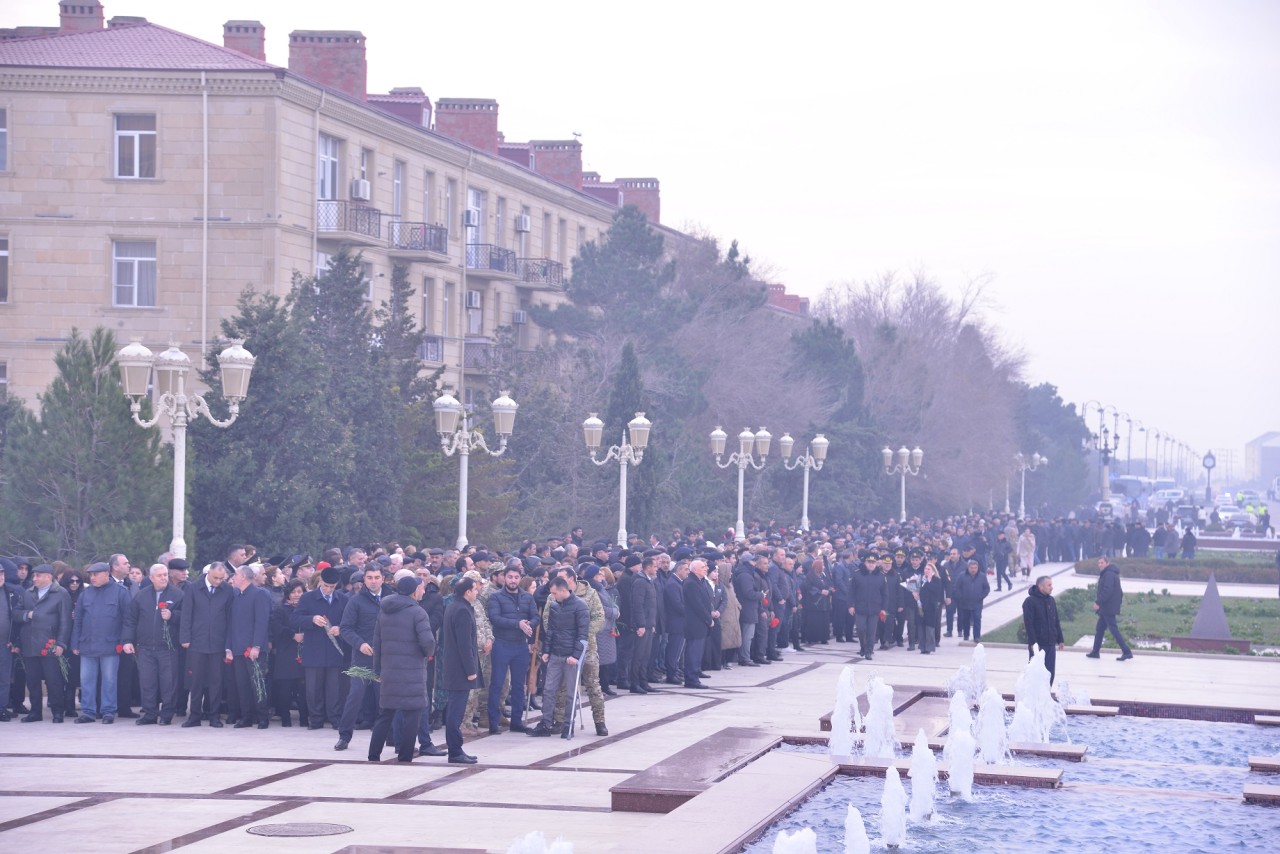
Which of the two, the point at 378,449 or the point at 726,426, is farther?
the point at 726,426

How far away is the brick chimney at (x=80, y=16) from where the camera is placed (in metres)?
39.8

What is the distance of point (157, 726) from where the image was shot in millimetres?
16500

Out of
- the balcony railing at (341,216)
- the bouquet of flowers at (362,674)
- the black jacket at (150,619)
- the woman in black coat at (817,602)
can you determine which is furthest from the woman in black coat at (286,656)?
the balcony railing at (341,216)

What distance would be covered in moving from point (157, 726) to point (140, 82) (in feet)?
79.1

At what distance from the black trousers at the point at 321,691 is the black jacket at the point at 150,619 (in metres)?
1.48

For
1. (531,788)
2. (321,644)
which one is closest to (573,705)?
(321,644)

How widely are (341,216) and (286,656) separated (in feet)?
82.2

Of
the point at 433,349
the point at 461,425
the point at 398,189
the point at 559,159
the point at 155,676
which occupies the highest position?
the point at 559,159

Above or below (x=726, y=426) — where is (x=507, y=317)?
above

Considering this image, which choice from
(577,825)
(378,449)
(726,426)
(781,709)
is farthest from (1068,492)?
(577,825)

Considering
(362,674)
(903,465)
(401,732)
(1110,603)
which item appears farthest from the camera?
(903,465)

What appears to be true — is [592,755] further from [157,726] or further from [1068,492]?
[1068,492]

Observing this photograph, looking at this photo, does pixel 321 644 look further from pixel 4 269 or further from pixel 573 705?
pixel 4 269

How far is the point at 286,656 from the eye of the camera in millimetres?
16484
